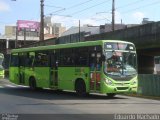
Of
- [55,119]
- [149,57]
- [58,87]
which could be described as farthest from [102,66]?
[149,57]

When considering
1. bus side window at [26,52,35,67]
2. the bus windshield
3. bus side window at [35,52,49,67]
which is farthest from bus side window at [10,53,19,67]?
the bus windshield

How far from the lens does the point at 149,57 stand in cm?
5056

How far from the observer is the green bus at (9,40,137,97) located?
2206 cm

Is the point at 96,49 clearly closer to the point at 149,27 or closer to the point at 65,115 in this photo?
the point at 65,115

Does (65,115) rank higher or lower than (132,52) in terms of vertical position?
lower

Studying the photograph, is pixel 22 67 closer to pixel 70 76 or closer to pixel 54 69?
pixel 54 69

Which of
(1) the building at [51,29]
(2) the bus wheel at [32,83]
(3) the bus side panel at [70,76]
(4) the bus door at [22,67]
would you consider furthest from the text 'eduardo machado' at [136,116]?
(1) the building at [51,29]

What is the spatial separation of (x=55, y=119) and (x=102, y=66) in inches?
333

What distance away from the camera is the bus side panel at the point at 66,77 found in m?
24.2

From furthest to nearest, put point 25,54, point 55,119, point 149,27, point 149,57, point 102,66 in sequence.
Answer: point 149,57 → point 149,27 → point 25,54 → point 102,66 → point 55,119

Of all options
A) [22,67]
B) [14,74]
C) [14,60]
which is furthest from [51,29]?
[22,67]

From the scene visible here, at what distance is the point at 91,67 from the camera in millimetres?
22719

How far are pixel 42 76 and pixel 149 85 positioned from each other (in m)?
6.57

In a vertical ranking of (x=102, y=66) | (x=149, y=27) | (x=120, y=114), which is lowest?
(x=120, y=114)
